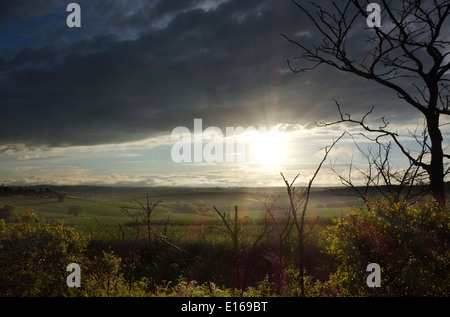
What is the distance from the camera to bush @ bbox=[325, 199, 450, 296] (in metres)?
6.03

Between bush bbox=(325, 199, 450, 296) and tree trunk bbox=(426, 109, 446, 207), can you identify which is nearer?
bush bbox=(325, 199, 450, 296)

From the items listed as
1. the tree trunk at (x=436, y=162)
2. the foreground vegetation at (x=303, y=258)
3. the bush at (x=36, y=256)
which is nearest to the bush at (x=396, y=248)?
the foreground vegetation at (x=303, y=258)

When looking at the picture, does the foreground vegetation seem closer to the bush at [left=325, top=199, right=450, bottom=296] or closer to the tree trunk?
the bush at [left=325, top=199, right=450, bottom=296]

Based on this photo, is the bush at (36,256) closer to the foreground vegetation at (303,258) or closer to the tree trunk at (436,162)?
the foreground vegetation at (303,258)

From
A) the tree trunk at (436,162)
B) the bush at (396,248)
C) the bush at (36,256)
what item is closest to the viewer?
the bush at (396,248)

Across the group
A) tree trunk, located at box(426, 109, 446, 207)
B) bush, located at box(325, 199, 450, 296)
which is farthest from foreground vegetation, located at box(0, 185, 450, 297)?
tree trunk, located at box(426, 109, 446, 207)

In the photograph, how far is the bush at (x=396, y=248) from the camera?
6031 mm

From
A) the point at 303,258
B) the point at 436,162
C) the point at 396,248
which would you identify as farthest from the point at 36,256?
the point at 436,162

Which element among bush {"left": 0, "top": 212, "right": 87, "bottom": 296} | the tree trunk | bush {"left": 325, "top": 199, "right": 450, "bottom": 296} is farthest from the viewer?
the tree trunk
